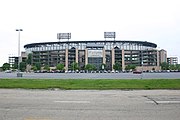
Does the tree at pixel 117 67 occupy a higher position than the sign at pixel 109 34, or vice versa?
the sign at pixel 109 34

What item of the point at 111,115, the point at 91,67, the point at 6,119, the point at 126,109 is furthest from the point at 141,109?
the point at 91,67

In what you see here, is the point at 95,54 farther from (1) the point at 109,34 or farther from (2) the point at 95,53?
(1) the point at 109,34

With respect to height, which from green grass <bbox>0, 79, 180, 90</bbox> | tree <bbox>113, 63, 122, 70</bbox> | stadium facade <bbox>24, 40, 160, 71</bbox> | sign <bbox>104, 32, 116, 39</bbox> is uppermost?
sign <bbox>104, 32, 116, 39</bbox>

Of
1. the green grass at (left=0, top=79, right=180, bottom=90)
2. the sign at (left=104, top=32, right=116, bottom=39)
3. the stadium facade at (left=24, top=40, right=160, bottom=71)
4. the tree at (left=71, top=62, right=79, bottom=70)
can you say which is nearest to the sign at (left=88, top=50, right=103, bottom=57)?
the stadium facade at (left=24, top=40, right=160, bottom=71)

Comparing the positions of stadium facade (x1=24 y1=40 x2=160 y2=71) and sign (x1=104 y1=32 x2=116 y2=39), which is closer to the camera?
sign (x1=104 y1=32 x2=116 y2=39)

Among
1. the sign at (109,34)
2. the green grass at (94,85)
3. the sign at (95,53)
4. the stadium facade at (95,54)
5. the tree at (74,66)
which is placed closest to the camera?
the green grass at (94,85)

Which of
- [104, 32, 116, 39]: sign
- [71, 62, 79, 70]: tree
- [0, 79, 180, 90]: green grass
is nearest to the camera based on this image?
[0, 79, 180, 90]: green grass

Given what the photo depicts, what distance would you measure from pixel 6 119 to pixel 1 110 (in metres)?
1.93

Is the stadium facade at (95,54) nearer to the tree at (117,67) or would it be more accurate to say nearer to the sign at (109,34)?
the tree at (117,67)

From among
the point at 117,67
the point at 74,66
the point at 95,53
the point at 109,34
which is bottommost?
the point at 117,67

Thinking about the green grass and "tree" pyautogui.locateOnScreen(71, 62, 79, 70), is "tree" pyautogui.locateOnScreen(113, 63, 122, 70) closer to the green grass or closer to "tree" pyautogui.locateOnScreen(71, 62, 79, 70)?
"tree" pyautogui.locateOnScreen(71, 62, 79, 70)

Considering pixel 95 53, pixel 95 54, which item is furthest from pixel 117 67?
pixel 95 53

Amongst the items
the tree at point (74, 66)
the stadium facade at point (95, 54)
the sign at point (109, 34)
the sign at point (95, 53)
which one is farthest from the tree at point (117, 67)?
the tree at point (74, 66)

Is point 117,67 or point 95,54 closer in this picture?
point 117,67
